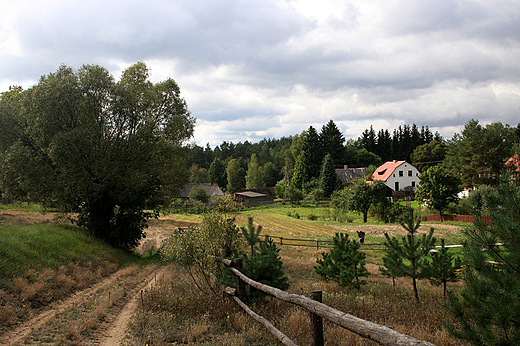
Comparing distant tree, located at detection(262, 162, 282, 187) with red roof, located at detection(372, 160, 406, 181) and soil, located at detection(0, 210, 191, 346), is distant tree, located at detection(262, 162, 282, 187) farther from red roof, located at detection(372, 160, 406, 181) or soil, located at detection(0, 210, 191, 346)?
soil, located at detection(0, 210, 191, 346)

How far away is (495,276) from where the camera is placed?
164 inches

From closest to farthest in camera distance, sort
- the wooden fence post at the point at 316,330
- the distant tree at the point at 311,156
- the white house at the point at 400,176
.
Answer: the wooden fence post at the point at 316,330 → the white house at the point at 400,176 → the distant tree at the point at 311,156

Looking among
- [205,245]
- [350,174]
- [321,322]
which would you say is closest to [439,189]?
[205,245]

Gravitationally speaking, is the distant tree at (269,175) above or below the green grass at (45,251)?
above

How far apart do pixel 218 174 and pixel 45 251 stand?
88241 millimetres

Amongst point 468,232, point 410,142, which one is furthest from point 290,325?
point 410,142

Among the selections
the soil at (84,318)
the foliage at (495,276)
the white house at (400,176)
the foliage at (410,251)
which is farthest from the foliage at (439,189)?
the foliage at (495,276)

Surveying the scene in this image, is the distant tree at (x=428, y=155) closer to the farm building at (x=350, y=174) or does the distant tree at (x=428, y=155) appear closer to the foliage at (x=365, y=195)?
the farm building at (x=350, y=174)

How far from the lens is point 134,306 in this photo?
8492 millimetres

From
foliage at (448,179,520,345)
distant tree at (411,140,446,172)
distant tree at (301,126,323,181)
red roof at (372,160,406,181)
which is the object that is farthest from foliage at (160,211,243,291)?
distant tree at (411,140,446,172)

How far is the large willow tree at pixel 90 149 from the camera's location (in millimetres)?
16094

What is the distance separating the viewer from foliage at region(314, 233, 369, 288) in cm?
1091

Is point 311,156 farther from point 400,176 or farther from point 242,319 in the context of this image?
point 242,319

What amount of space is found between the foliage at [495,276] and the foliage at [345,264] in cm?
634
